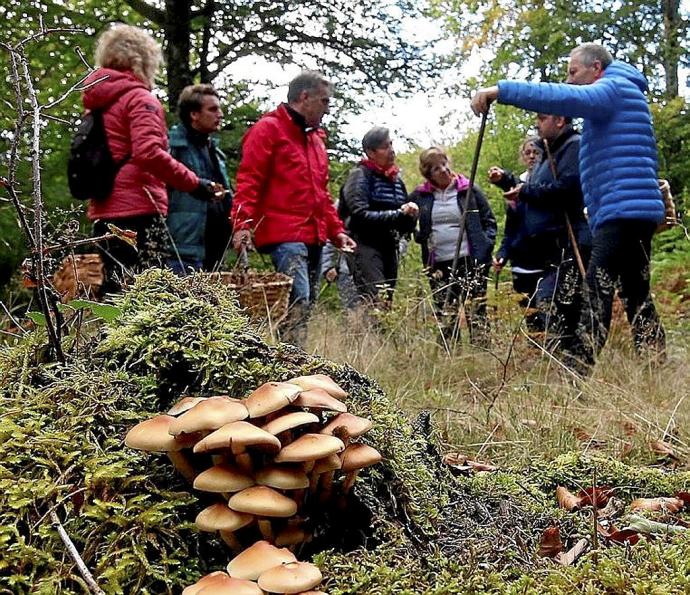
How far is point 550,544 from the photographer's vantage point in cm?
157

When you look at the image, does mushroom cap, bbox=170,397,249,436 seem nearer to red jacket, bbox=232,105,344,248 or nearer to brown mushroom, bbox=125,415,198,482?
brown mushroom, bbox=125,415,198,482

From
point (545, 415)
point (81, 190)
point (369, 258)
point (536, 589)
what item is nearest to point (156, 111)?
point (81, 190)

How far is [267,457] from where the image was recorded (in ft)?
4.23

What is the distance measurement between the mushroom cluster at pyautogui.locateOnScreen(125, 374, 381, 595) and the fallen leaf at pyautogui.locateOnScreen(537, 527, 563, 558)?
489mm

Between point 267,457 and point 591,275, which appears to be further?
point 591,275

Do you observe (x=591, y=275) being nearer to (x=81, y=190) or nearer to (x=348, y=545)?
(x=81, y=190)

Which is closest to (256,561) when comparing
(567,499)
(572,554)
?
(572,554)

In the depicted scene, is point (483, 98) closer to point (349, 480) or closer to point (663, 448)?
point (663, 448)

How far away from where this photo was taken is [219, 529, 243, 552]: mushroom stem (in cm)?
129

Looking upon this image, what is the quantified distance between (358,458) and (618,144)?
151 inches

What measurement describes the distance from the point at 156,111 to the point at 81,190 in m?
0.67

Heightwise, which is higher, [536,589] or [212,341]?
[212,341]

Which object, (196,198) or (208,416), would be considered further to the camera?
(196,198)

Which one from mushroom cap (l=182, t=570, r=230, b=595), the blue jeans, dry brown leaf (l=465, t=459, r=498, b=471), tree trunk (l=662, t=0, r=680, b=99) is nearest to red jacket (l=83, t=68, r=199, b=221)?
the blue jeans
